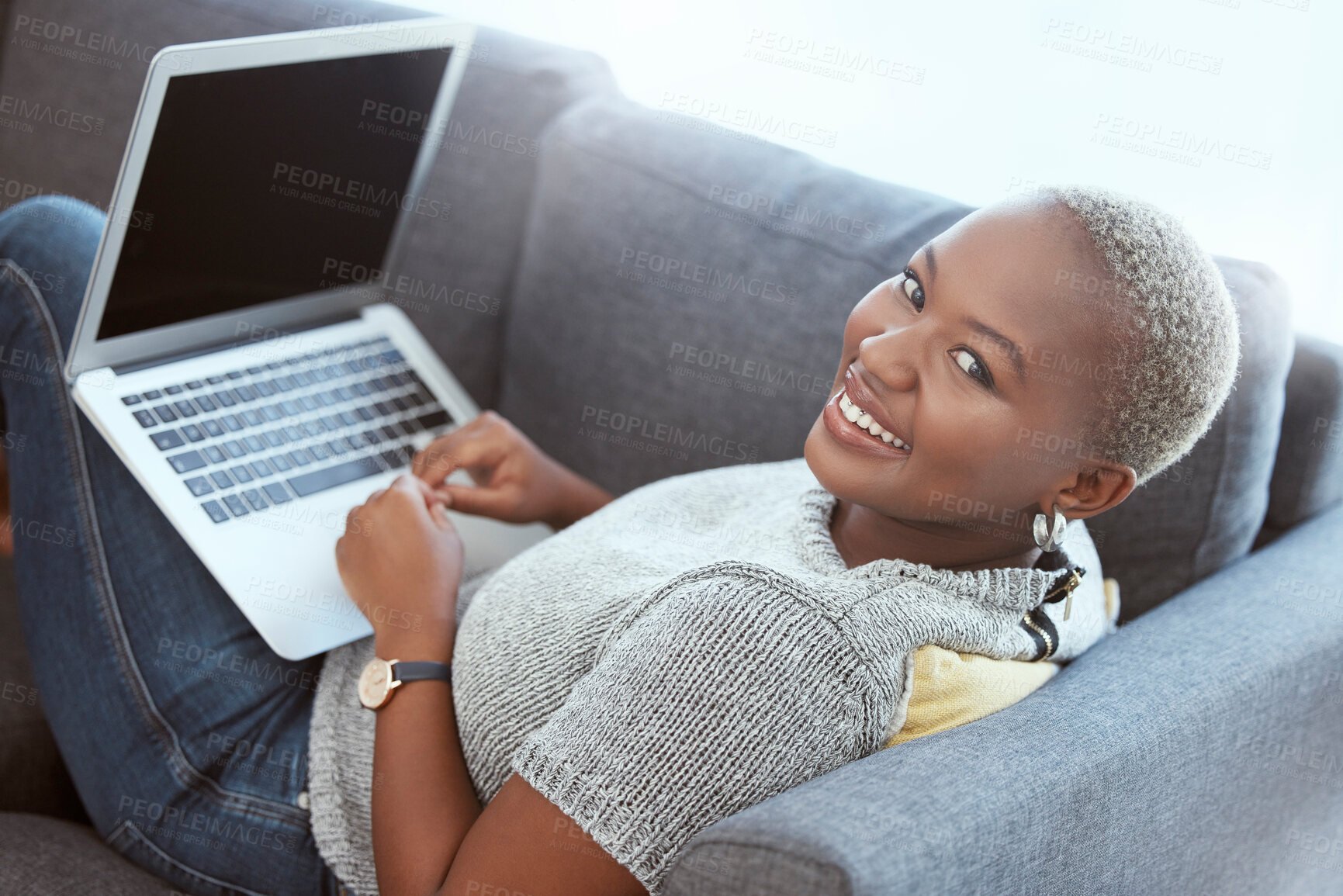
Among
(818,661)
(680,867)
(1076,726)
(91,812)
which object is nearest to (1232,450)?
(1076,726)

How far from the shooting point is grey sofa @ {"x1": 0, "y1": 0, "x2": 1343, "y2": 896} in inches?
27.9

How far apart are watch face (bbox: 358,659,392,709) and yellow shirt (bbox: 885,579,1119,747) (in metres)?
0.44

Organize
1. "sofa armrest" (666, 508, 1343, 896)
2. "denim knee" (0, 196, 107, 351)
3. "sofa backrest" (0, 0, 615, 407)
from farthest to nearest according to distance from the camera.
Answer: "sofa backrest" (0, 0, 615, 407) → "denim knee" (0, 196, 107, 351) → "sofa armrest" (666, 508, 1343, 896)

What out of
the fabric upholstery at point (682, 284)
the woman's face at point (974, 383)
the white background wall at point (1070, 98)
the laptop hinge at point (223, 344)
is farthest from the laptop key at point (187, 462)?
the white background wall at point (1070, 98)

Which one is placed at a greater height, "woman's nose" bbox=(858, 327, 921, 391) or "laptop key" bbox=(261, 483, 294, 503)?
"woman's nose" bbox=(858, 327, 921, 391)

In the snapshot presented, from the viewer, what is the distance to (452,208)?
1596 millimetres

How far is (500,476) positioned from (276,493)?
0.80 feet

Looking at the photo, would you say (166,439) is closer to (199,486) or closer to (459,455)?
(199,486)

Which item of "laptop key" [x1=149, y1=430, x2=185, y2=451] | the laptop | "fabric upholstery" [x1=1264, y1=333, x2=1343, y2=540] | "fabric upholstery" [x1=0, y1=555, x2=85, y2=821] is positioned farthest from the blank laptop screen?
"fabric upholstery" [x1=1264, y1=333, x2=1343, y2=540]

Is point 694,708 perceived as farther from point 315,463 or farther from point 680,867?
point 315,463

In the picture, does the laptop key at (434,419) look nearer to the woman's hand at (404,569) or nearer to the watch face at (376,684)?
the woman's hand at (404,569)

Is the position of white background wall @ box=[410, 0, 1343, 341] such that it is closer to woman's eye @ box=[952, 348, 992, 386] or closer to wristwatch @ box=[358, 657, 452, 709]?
woman's eye @ box=[952, 348, 992, 386]

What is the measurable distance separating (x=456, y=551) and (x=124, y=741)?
0.37m

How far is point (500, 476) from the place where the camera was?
1218mm
